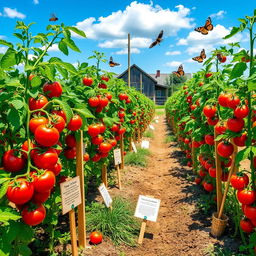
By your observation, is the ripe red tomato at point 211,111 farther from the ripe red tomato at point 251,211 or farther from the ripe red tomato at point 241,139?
the ripe red tomato at point 251,211

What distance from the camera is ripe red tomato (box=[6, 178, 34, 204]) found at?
138 centimetres

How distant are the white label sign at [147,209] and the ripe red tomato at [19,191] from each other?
2417 mm

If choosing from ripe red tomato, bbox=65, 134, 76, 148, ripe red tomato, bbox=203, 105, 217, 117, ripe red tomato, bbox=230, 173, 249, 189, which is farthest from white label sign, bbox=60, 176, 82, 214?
ripe red tomato, bbox=203, 105, 217, 117

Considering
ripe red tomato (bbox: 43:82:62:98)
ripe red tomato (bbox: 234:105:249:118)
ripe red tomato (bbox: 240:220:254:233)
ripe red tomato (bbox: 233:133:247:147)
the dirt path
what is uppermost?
ripe red tomato (bbox: 43:82:62:98)

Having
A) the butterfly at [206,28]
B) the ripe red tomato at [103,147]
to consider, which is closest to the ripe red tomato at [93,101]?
the ripe red tomato at [103,147]

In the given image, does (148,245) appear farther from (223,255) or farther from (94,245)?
(223,255)

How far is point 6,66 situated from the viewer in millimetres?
1585

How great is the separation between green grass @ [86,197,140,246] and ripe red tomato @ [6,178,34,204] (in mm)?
2252

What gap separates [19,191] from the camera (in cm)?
138

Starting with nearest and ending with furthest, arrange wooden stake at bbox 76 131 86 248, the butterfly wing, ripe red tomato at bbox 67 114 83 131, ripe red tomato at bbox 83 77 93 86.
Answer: ripe red tomato at bbox 67 114 83 131
wooden stake at bbox 76 131 86 248
ripe red tomato at bbox 83 77 93 86
the butterfly wing

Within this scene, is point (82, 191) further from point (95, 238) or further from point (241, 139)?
point (241, 139)

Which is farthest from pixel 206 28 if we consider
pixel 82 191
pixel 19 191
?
pixel 19 191

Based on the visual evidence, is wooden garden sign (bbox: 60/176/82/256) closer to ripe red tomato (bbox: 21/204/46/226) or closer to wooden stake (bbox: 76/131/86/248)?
wooden stake (bbox: 76/131/86/248)

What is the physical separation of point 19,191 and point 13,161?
252 mm
